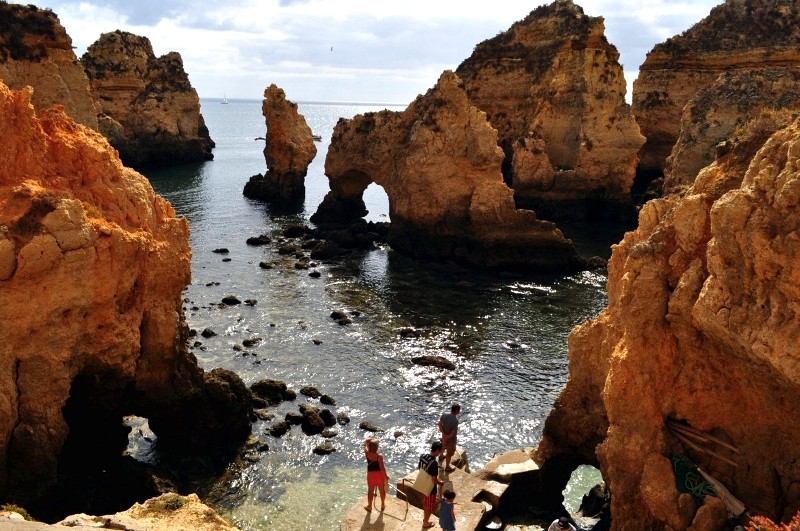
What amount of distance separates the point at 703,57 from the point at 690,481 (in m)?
53.7

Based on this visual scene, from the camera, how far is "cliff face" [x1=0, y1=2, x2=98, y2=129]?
44.7 metres

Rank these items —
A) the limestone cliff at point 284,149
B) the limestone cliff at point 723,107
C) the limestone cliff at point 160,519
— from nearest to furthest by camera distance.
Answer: the limestone cliff at point 160,519
the limestone cliff at point 723,107
the limestone cliff at point 284,149

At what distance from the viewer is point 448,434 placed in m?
15.9

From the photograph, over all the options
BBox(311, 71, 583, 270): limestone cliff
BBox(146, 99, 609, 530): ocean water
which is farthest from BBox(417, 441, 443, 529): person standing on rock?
BBox(311, 71, 583, 270): limestone cliff

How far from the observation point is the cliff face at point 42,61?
44656mm

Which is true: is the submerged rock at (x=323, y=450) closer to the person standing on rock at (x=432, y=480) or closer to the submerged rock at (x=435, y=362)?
the person standing on rock at (x=432, y=480)

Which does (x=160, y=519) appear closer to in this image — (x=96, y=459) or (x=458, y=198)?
(x=96, y=459)

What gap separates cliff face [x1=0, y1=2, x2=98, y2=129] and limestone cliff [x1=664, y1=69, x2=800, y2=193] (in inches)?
1447

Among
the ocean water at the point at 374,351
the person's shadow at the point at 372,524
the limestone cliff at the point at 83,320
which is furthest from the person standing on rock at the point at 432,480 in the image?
the limestone cliff at the point at 83,320

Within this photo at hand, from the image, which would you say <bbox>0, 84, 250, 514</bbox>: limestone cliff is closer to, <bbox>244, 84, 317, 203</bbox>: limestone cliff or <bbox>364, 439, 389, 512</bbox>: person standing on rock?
<bbox>364, 439, 389, 512</bbox>: person standing on rock

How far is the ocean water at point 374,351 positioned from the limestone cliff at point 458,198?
1.48 metres

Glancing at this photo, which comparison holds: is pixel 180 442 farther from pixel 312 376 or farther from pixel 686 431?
pixel 686 431

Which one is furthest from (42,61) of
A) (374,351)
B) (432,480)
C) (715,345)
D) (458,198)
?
(715,345)

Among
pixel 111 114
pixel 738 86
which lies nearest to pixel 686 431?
pixel 738 86
